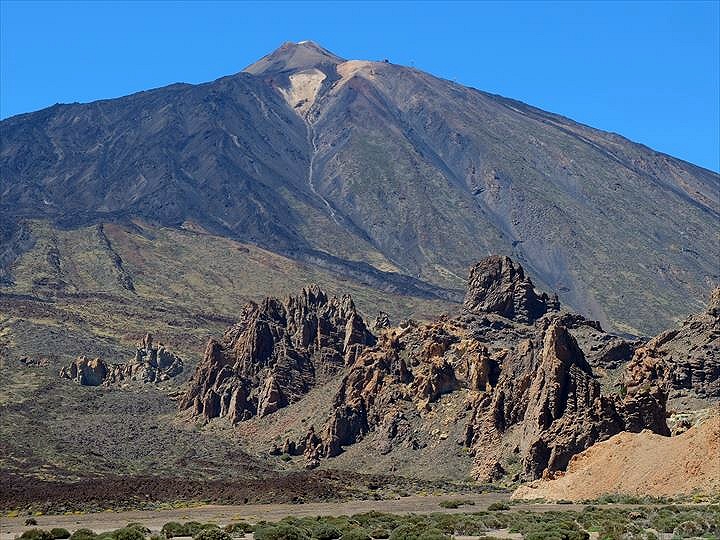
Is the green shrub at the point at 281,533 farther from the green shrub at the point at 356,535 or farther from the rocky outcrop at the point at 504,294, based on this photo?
the rocky outcrop at the point at 504,294

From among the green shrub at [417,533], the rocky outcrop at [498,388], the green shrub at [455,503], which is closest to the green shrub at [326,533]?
the green shrub at [417,533]

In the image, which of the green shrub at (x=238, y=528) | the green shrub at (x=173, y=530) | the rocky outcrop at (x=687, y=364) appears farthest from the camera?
the rocky outcrop at (x=687, y=364)

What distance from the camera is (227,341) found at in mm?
166750

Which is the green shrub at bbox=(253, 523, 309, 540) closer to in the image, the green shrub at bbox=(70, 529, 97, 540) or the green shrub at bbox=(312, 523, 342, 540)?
the green shrub at bbox=(312, 523, 342, 540)

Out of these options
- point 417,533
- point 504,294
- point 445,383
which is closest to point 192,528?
point 417,533

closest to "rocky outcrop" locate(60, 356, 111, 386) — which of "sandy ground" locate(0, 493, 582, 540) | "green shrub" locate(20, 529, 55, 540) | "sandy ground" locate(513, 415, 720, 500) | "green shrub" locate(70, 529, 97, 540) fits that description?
"sandy ground" locate(0, 493, 582, 540)

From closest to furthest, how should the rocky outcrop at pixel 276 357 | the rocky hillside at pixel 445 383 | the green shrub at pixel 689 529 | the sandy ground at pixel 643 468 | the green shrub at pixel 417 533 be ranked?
the green shrub at pixel 417 533 → the green shrub at pixel 689 529 → the sandy ground at pixel 643 468 → the rocky hillside at pixel 445 383 → the rocky outcrop at pixel 276 357

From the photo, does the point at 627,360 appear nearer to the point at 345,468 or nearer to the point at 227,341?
the point at 345,468

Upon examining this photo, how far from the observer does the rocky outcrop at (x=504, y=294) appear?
14338cm

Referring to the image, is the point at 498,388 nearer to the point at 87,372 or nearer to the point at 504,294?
the point at 504,294

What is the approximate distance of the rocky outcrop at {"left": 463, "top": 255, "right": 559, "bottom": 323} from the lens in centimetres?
14338

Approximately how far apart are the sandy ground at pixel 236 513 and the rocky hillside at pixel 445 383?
12.6m

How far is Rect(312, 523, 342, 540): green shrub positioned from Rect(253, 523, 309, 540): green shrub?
0.75 m

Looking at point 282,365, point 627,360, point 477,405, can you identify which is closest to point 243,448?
point 282,365
